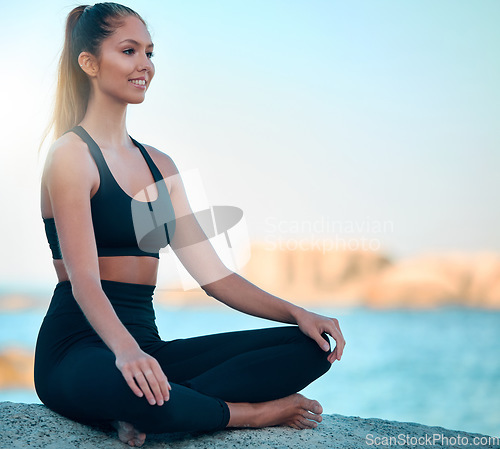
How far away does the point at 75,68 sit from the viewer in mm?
2395

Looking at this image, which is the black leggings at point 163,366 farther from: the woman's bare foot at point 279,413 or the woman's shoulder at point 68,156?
the woman's shoulder at point 68,156

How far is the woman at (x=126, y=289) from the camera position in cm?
198

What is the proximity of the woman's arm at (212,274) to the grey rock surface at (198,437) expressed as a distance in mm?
318

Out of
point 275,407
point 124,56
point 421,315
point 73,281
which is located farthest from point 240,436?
point 421,315

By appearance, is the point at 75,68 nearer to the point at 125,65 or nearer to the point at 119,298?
the point at 125,65

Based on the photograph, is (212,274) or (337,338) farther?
(212,274)

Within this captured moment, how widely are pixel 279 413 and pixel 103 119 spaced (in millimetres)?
1242

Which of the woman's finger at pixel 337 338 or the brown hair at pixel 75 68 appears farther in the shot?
the brown hair at pixel 75 68

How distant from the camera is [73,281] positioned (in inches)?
77.7

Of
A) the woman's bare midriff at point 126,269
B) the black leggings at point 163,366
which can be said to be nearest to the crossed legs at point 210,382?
the black leggings at point 163,366

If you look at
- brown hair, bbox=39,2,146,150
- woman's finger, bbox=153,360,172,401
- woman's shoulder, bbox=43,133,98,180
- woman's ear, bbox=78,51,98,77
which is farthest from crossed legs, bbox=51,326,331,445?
woman's ear, bbox=78,51,98,77

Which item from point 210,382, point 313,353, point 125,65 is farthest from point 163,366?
point 125,65

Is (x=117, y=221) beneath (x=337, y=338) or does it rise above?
above

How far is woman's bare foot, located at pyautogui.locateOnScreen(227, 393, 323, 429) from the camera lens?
2.18m
